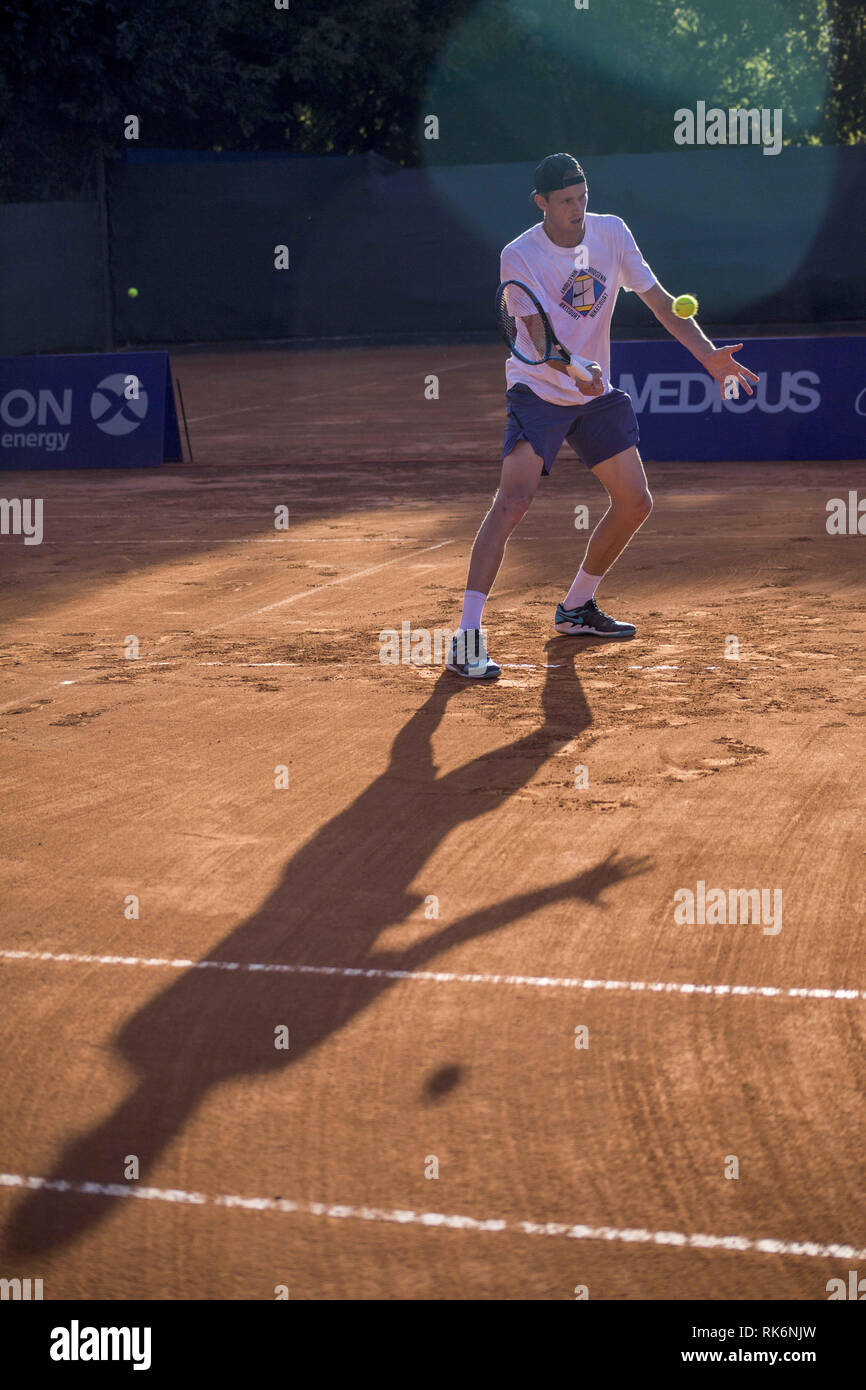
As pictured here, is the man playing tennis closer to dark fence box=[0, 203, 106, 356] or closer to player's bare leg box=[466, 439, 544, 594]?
player's bare leg box=[466, 439, 544, 594]

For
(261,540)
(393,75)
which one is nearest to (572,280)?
(261,540)

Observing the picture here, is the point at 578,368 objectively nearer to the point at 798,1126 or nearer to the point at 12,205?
the point at 798,1126

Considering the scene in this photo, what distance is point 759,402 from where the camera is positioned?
45.4 ft

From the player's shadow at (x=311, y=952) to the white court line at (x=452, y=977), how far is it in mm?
23

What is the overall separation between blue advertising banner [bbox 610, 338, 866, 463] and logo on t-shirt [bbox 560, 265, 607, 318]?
7.01m

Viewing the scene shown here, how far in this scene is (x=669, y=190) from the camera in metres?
27.9

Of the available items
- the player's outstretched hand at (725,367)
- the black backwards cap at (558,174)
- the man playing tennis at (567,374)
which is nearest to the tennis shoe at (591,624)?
the man playing tennis at (567,374)

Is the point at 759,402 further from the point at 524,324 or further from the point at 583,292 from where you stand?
the point at 524,324

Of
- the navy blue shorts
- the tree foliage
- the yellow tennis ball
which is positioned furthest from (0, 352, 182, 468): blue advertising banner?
the tree foliage

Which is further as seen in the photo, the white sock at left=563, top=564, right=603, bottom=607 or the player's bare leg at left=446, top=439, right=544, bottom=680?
the white sock at left=563, top=564, right=603, bottom=607

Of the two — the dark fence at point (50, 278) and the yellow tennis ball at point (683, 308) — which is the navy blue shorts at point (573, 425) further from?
the dark fence at point (50, 278)

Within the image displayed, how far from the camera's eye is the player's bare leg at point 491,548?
264 inches

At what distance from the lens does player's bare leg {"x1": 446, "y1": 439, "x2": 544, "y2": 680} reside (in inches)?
264

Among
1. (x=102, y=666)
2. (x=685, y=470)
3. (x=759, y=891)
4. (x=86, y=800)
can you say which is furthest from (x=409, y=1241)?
(x=685, y=470)
